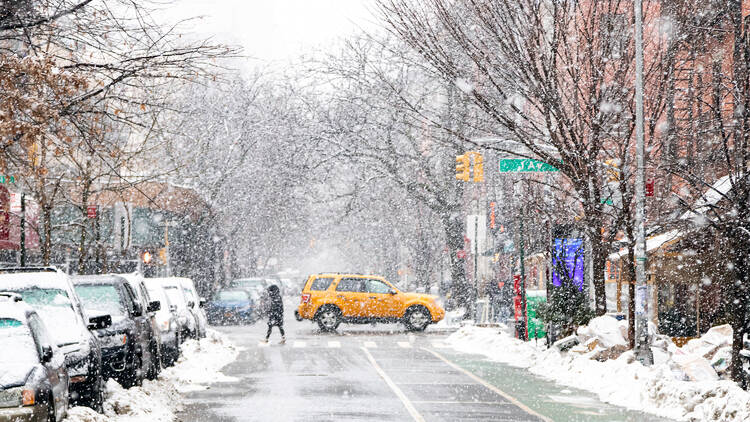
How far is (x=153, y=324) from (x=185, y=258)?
1407 inches

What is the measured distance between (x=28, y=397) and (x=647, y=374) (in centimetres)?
1036

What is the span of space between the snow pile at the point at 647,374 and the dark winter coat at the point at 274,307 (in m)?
6.76

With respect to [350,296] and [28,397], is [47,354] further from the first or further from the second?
[350,296]

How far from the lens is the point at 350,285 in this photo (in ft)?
119

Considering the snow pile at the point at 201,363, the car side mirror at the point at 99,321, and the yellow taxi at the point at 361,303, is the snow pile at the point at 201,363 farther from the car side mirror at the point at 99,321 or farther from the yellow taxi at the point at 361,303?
the yellow taxi at the point at 361,303

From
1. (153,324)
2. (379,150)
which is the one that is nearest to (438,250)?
(379,150)

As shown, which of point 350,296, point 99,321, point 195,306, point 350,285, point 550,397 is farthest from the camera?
point 350,285

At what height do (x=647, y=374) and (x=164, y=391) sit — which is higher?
(x=647, y=374)

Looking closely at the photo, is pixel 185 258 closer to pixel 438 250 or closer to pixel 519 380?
pixel 438 250

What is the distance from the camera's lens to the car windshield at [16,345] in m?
9.48

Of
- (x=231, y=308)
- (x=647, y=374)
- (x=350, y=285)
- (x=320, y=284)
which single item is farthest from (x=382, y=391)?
(x=231, y=308)

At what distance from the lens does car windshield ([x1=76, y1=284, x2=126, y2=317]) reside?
15.7 meters

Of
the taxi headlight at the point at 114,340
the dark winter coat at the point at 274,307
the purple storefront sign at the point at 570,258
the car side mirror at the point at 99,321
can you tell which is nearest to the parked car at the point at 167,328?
the taxi headlight at the point at 114,340

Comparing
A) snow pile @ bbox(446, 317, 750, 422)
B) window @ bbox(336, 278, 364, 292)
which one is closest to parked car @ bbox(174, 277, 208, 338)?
snow pile @ bbox(446, 317, 750, 422)
